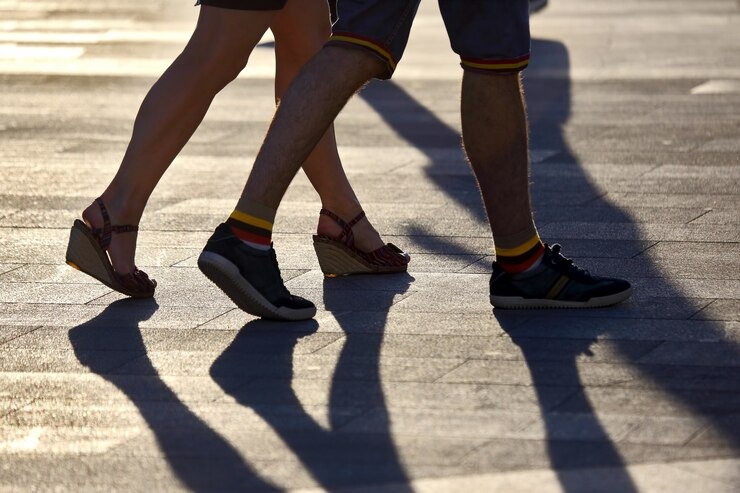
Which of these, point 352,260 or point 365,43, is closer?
point 365,43

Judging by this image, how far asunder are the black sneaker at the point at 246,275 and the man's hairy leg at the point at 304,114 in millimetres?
135

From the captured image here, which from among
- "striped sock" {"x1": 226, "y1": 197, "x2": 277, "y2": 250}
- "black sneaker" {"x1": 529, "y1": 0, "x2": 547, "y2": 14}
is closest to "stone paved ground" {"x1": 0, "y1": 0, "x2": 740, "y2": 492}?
"striped sock" {"x1": 226, "y1": 197, "x2": 277, "y2": 250}

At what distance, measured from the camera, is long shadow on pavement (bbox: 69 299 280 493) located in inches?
132

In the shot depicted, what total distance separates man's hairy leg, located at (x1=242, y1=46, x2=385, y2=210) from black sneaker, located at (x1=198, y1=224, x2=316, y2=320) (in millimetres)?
135

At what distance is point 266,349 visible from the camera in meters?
4.31

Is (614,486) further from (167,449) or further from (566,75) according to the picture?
(566,75)

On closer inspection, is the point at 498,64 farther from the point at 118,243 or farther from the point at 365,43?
the point at 118,243

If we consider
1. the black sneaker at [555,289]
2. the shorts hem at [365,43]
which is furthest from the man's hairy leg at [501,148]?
the shorts hem at [365,43]

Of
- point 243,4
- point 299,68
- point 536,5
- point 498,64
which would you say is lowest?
point 536,5

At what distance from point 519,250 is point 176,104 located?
1080mm

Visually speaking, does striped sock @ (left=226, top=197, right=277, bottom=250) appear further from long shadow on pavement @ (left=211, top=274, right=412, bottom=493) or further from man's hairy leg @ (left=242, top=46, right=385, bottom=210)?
long shadow on pavement @ (left=211, top=274, right=412, bottom=493)

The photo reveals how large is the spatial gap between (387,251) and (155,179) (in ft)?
2.51

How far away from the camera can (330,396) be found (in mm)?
3873

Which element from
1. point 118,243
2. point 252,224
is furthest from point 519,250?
point 118,243
